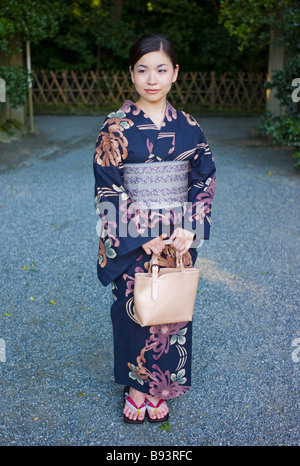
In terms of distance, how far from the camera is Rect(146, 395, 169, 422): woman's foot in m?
2.52

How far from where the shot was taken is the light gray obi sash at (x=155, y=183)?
2303 mm

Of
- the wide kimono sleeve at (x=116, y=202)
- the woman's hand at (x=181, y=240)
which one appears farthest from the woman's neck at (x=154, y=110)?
the woman's hand at (x=181, y=240)

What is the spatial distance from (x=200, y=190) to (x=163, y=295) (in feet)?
1.82

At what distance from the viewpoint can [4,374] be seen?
292 cm

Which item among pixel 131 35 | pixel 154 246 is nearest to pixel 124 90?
pixel 131 35

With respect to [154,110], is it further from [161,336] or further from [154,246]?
[161,336]

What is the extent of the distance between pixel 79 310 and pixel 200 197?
161cm

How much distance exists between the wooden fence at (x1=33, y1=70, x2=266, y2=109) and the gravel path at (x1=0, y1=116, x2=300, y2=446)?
8.20 metres

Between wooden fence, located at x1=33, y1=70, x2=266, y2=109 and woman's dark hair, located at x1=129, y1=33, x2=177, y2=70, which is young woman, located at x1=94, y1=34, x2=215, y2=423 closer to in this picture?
woman's dark hair, located at x1=129, y1=33, x2=177, y2=70

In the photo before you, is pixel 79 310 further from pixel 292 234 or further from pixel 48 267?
pixel 292 234

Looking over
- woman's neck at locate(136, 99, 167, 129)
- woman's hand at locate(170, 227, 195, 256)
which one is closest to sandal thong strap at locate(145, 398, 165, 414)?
woman's hand at locate(170, 227, 195, 256)

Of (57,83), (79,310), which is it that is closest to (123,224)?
(79,310)

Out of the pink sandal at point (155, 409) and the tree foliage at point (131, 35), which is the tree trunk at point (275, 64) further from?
the pink sandal at point (155, 409)

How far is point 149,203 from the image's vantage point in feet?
7.72
